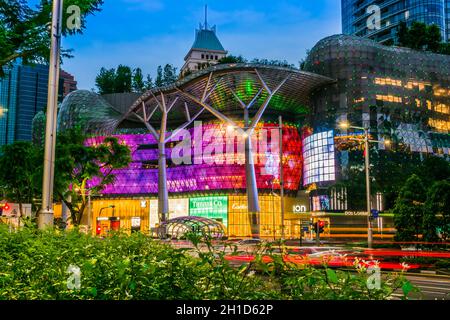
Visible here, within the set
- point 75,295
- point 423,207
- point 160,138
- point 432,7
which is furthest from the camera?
point 432,7

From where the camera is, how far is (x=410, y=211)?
120 feet

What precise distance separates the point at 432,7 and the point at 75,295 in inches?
6281

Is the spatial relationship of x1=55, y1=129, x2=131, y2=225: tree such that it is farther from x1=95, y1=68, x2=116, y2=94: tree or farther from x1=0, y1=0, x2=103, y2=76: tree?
x1=95, y1=68, x2=116, y2=94: tree

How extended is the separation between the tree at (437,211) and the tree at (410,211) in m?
2.29

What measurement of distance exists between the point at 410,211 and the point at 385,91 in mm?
37768

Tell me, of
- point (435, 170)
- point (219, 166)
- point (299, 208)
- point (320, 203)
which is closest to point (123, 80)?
point (219, 166)

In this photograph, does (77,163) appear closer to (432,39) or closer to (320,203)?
(320,203)

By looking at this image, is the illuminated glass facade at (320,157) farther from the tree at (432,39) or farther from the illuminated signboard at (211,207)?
the tree at (432,39)

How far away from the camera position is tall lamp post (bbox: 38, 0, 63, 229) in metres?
11.4

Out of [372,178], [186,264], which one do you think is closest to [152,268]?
[186,264]

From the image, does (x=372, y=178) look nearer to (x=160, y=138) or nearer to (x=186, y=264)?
(x=160, y=138)

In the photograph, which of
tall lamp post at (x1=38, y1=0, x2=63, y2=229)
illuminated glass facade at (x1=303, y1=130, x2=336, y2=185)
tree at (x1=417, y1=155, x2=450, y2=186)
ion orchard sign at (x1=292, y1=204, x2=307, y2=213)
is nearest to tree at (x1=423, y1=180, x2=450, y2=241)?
tall lamp post at (x1=38, y1=0, x2=63, y2=229)

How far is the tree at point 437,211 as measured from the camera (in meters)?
32.2

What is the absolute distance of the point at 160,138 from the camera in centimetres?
7269
